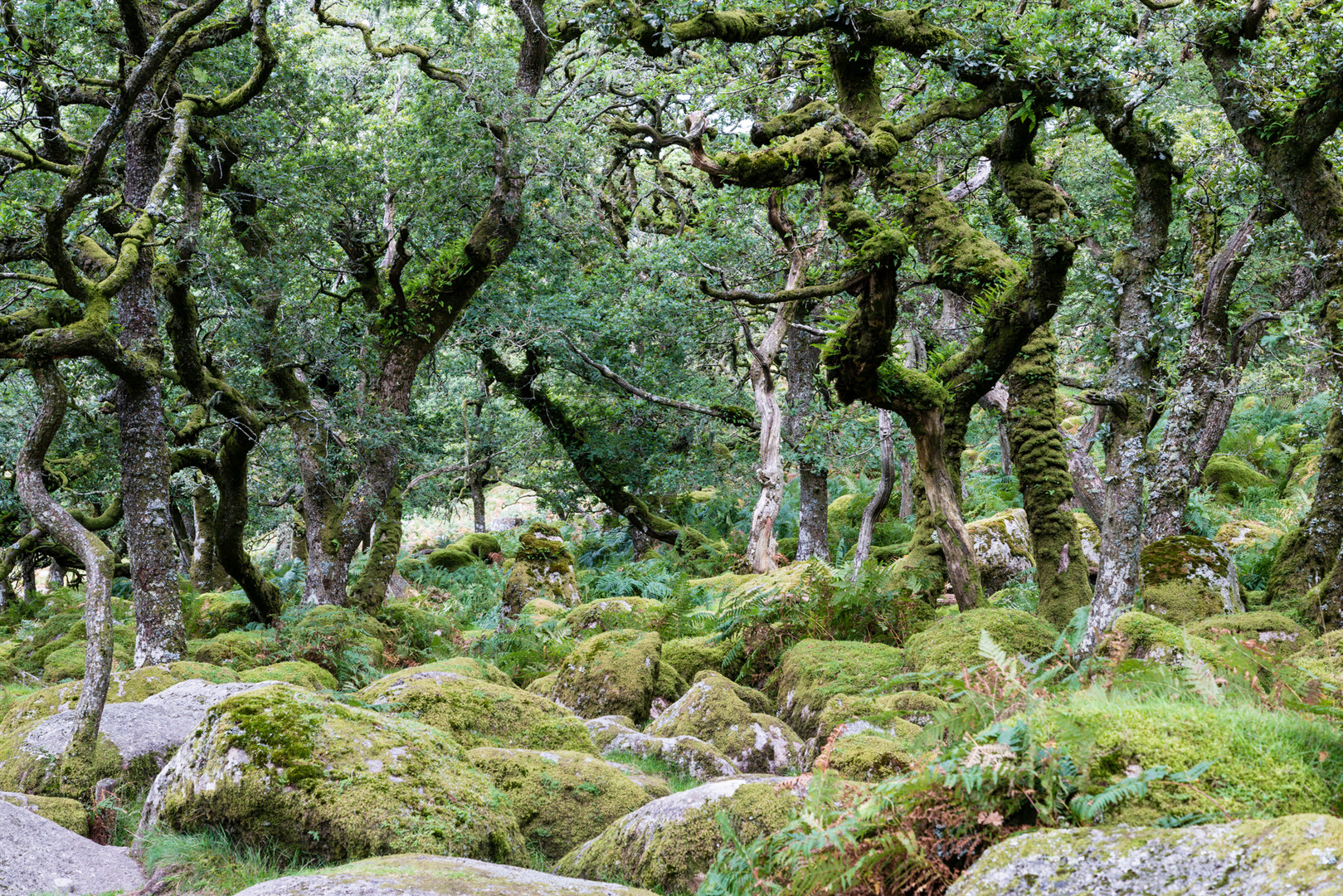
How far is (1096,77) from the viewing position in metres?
7.08

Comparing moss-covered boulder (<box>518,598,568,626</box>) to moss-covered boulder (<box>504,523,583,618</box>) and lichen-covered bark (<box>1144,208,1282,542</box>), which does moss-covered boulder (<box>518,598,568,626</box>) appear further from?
lichen-covered bark (<box>1144,208,1282,542</box>)

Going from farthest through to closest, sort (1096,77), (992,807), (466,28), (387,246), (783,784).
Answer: (466,28) < (387,246) < (1096,77) < (783,784) < (992,807)

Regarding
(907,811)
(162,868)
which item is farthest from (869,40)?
(162,868)

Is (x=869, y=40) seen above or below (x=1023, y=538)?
above

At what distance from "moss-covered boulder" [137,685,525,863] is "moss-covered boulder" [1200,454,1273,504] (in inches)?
699

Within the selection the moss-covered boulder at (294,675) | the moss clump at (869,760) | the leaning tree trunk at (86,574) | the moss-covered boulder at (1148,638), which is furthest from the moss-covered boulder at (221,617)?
the moss-covered boulder at (1148,638)

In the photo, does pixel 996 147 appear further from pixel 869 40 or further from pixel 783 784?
pixel 783 784

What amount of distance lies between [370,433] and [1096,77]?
952 cm

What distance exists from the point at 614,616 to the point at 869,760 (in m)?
7.75

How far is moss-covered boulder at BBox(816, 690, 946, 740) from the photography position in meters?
5.79

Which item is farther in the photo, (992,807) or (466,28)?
(466,28)

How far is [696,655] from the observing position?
1003cm

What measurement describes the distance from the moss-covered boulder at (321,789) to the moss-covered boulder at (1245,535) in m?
11.8

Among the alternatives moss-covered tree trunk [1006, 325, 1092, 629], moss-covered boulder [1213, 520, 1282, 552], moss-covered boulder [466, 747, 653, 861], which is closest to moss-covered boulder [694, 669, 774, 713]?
moss-covered boulder [466, 747, 653, 861]
